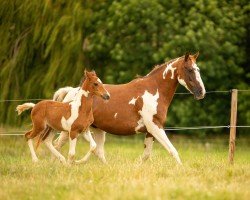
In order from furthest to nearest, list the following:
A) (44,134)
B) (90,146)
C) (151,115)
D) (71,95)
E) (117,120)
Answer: (71,95), (44,134), (117,120), (151,115), (90,146)

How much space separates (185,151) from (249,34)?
5795 millimetres

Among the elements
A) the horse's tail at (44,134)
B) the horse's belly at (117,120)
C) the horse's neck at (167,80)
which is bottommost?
the horse's tail at (44,134)

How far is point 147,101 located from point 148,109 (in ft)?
0.53

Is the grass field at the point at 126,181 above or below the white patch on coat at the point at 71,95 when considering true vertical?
below

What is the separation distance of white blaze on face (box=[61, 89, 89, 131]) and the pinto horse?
73 cm

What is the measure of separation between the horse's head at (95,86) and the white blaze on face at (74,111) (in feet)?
0.57

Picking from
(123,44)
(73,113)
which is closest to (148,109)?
(73,113)

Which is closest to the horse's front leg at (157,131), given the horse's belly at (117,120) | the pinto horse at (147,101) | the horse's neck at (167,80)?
the pinto horse at (147,101)

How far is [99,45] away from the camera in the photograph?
2400 cm

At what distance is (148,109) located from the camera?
13367 mm

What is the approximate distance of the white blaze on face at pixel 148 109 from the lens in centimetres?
1334

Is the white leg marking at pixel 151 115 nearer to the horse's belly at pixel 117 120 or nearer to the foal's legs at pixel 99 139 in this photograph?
the horse's belly at pixel 117 120

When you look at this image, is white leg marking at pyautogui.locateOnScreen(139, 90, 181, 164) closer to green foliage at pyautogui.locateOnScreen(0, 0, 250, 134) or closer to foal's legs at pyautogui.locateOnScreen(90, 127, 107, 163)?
foal's legs at pyautogui.locateOnScreen(90, 127, 107, 163)

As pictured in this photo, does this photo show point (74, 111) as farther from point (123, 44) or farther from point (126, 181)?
point (123, 44)
